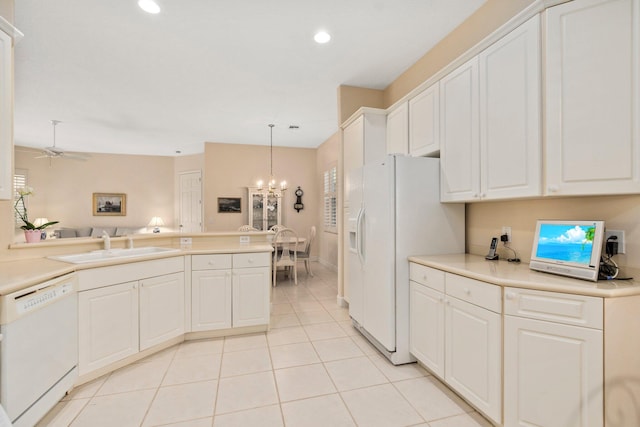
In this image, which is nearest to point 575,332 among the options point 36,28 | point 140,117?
point 36,28

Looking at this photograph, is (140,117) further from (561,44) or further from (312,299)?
(561,44)

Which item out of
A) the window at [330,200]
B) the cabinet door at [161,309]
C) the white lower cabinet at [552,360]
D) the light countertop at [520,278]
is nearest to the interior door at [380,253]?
the light countertop at [520,278]

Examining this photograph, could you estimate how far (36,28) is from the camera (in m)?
2.62

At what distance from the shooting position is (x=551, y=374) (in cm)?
143

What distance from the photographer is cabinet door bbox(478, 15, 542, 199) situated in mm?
1720

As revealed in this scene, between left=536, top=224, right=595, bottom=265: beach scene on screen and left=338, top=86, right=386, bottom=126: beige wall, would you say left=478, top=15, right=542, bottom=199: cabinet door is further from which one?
left=338, top=86, right=386, bottom=126: beige wall

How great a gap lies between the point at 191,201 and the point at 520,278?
25.1ft

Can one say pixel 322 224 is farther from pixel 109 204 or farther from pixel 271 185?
pixel 109 204

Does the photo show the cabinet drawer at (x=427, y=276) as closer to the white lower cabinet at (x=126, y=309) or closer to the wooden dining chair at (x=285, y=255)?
the white lower cabinet at (x=126, y=309)

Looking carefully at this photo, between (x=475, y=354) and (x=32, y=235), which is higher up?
(x=32, y=235)

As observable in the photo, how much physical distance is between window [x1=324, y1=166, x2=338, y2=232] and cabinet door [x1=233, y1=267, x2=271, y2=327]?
Result: 335 cm

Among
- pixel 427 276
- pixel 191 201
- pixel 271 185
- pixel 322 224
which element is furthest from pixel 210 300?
pixel 191 201

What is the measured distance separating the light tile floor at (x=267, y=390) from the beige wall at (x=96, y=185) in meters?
6.27

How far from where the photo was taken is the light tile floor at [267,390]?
177 cm
